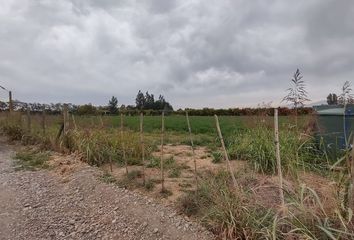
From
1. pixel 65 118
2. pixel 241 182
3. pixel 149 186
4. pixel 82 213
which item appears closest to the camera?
pixel 241 182

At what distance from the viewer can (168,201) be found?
14.5ft

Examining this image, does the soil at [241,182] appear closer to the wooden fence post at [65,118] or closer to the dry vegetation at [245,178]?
the dry vegetation at [245,178]

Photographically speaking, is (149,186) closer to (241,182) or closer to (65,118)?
(241,182)

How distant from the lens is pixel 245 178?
4.61 metres

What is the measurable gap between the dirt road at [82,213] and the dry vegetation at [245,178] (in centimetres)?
25

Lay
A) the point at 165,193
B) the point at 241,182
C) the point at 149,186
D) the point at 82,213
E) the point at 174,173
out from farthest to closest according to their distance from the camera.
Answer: the point at 174,173
the point at 149,186
the point at 165,193
the point at 82,213
the point at 241,182

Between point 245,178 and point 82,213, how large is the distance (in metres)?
2.18

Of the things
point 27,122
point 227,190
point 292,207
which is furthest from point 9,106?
point 292,207

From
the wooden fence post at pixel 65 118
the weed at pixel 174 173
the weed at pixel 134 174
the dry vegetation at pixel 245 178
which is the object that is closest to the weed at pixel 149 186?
the dry vegetation at pixel 245 178

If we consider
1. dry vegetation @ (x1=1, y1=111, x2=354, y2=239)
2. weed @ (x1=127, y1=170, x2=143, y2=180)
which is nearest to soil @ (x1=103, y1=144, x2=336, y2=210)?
dry vegetation @ (x1=1, y1=111, x2=354, y2=239)

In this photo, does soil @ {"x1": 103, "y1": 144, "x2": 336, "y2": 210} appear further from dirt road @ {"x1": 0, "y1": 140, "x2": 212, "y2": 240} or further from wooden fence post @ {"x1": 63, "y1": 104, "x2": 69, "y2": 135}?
wooden fence post @ {"x1": 63, "y1": 104, "x2": 69, "y2": 135}

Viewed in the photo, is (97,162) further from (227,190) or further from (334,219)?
(334,219)

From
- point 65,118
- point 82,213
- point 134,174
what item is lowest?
point 82,213

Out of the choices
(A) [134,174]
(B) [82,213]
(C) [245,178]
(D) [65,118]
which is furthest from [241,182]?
(D) [65,118]
